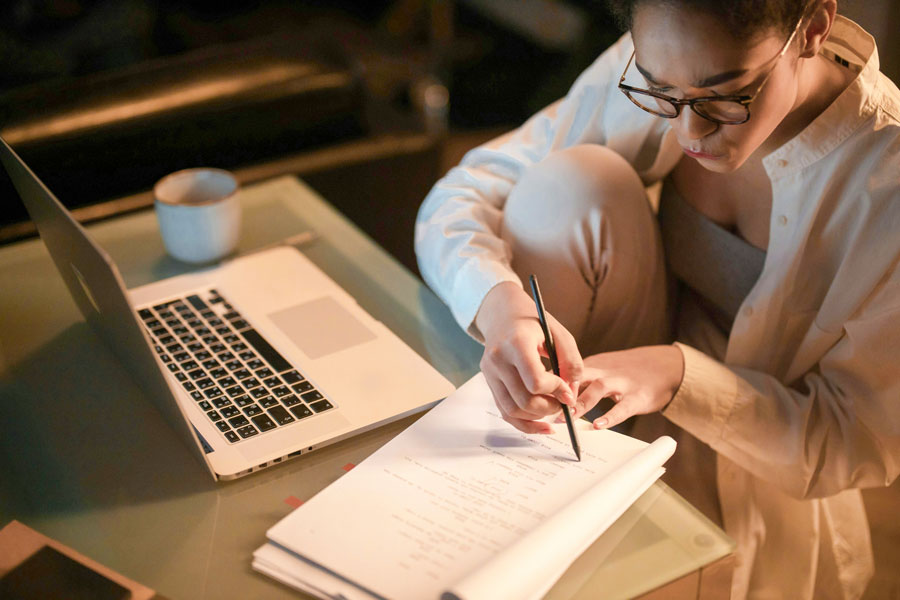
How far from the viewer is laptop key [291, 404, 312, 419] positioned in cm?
83

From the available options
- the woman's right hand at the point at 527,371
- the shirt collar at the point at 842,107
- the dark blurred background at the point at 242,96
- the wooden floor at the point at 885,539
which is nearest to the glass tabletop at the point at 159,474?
the woman's right hand at the point at 527,371

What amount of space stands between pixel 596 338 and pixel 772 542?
33cm

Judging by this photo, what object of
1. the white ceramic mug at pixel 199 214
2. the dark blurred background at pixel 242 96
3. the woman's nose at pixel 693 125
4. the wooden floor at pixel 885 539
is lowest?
the wooden floor at pixel 885 539

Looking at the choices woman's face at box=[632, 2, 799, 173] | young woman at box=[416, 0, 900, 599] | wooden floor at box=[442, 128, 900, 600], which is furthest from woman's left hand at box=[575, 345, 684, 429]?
wooden floor at box=[442, 128, 900, 600]

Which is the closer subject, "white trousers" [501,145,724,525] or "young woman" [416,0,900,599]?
"young woman" [416,0,900,599]

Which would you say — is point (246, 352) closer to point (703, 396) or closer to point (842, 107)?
point (703, 396)

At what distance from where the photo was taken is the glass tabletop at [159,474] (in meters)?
0.68

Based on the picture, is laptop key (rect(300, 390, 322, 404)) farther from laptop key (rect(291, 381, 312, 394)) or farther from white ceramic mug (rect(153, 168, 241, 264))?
white ceramic mug (rect(153, 168, 241, 264))

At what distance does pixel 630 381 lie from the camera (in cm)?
85

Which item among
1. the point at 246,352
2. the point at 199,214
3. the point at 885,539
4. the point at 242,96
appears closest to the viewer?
the point at 246,352

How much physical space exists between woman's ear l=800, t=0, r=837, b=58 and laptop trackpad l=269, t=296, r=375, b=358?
52 cm

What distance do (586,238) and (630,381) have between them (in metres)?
0.20

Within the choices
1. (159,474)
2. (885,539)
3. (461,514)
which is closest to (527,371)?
(461,514)

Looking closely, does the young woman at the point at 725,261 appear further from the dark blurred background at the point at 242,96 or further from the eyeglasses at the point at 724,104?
the dark blurred background at the point at 242,96
